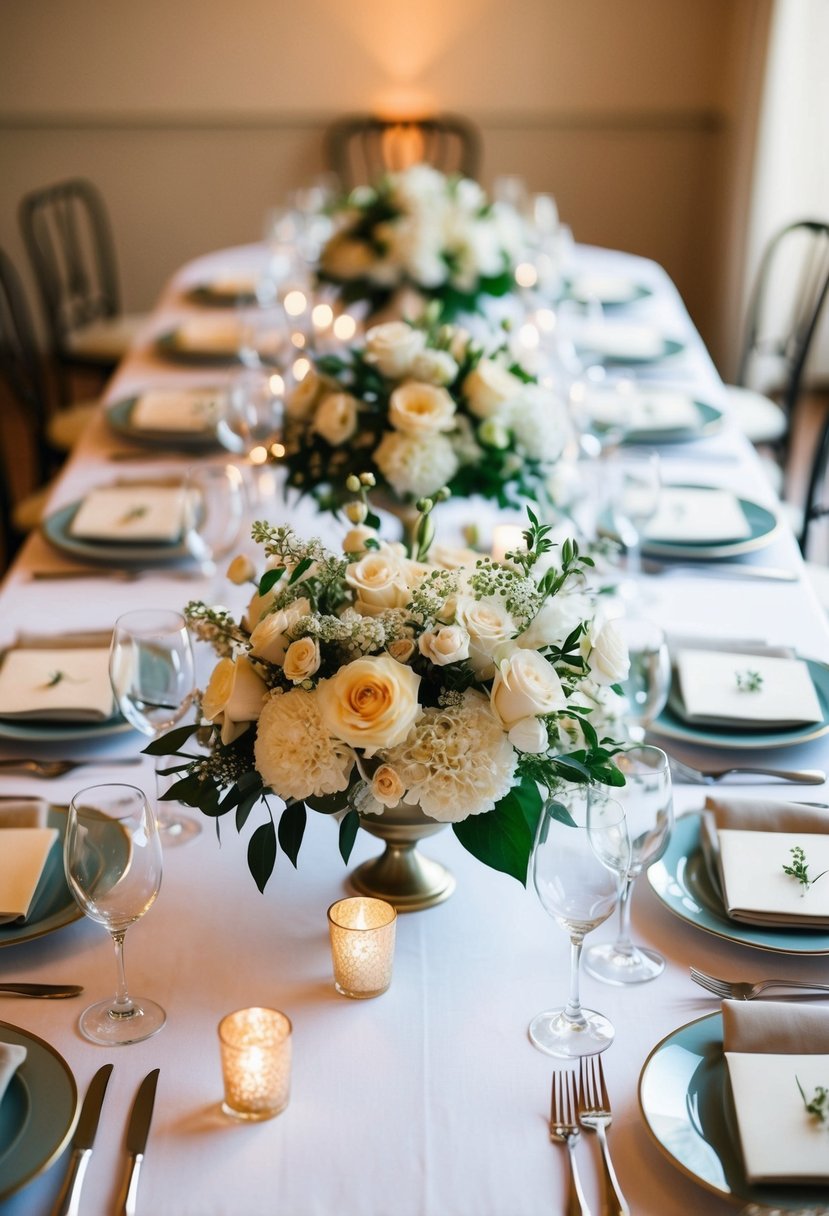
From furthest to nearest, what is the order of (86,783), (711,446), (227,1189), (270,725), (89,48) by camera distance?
(89,48) < (711,446) < (86,783) < (270,725) < (227,1189)

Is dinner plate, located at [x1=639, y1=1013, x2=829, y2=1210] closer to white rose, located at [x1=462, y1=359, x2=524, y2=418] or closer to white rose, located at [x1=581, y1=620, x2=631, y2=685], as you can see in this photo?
white rose, located at [x1=581, y1=620, x2=631, y2=685]

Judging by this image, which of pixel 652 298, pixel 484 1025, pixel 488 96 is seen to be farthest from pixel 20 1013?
pixel 488 96

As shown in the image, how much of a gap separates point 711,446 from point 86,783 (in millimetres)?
1603

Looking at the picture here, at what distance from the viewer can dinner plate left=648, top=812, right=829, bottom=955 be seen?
4.33 ft

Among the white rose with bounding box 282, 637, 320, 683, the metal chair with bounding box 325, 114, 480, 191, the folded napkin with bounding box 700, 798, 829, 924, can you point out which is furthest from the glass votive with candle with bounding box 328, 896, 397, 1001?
the metal chair with bounding box 325, 114, 480, 191

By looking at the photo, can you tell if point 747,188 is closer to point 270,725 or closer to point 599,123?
point 599,123

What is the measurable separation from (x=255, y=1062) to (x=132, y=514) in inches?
55.7

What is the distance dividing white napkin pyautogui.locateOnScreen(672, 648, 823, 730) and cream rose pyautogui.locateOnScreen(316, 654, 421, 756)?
65 cm

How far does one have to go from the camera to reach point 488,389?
197 centimetres

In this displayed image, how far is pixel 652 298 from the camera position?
149 inches

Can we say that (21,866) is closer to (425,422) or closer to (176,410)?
(425,422)

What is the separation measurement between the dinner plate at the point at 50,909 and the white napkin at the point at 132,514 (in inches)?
34.9

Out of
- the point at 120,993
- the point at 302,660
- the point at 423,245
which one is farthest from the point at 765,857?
the point at 423,245

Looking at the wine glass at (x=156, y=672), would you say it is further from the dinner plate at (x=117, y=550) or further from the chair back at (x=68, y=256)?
the chair back at (x=68, y=256)
